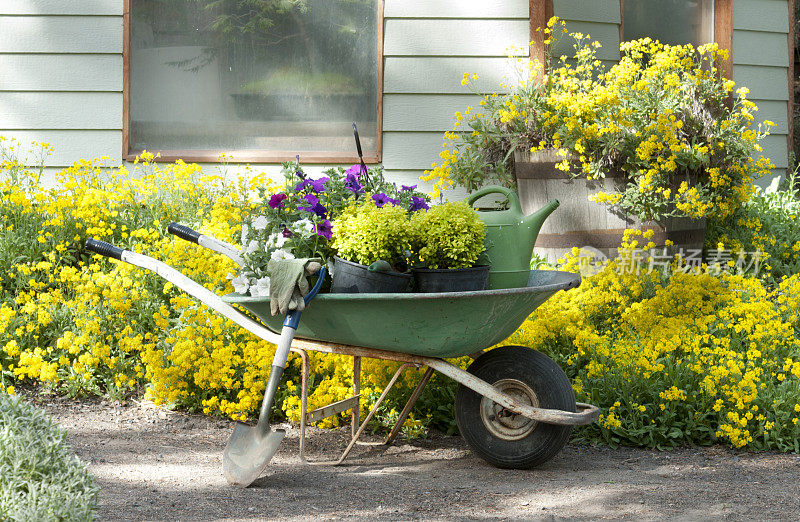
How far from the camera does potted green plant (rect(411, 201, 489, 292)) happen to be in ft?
8.45

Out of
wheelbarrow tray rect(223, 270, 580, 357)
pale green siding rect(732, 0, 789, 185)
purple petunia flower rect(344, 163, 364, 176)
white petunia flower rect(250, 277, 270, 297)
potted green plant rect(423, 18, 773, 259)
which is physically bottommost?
wheelbarrow tray rect(223, 270, 580, 357)

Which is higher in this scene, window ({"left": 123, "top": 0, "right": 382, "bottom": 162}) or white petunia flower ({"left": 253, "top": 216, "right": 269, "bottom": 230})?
window ({"left": 123, "top": 0, "right": 382, "bottom": 162})

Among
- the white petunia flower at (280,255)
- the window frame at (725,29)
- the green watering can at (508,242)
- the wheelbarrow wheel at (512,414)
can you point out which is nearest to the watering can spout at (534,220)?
the green watering can at (508,242)

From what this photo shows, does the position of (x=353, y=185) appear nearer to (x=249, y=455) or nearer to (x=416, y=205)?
(x=416, y=205)

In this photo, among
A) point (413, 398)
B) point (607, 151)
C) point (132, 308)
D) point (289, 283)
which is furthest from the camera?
point (607, 151)

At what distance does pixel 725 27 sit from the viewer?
541 cm

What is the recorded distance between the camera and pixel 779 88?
5.58 m

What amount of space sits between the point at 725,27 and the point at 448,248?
3.84 metres

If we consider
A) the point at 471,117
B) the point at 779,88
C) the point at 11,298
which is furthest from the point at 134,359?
the point at 779,88

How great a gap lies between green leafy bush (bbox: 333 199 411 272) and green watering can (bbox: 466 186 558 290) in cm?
31

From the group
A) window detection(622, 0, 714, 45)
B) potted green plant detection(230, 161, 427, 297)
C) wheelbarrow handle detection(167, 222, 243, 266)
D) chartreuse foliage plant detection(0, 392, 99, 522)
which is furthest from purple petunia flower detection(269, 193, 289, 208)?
window detection(622, 0, 714, 45)

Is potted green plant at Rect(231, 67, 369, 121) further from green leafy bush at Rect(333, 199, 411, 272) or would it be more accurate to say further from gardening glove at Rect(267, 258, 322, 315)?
gardening glove at Rect(267, 258, 322, 315)

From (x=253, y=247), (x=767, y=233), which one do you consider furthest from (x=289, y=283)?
(x=767, y=233)

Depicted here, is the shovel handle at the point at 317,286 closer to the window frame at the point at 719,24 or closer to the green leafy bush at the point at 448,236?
the green leafy bush at the point at 448,236
